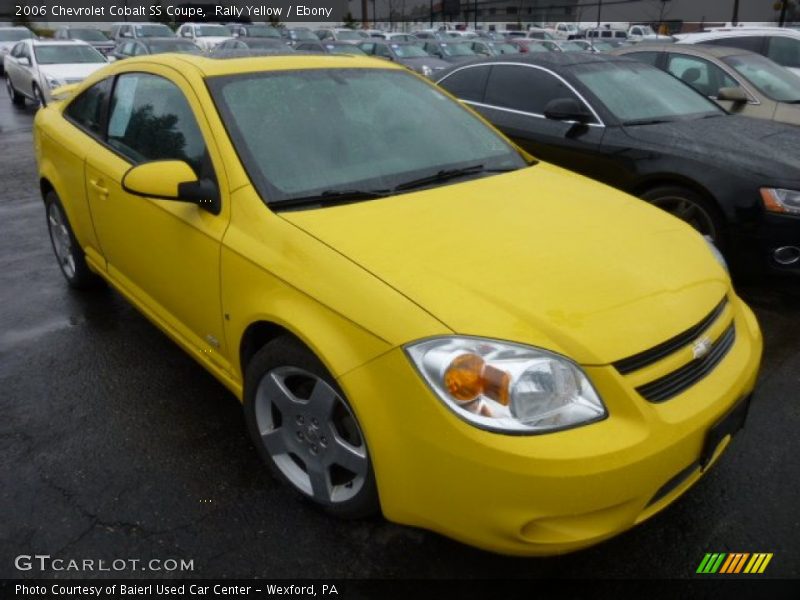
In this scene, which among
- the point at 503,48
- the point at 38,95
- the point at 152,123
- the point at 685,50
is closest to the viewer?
the point at 152,123

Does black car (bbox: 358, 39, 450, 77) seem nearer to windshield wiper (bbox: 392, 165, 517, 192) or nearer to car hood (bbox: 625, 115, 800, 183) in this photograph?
car hood (bbox: 625, 115, 800, 183)

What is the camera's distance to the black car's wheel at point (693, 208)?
4.25 metres

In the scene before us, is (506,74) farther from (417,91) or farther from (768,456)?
(768,456)

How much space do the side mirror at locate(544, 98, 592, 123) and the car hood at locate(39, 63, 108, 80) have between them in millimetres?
10243

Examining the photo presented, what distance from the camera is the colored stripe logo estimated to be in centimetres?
220

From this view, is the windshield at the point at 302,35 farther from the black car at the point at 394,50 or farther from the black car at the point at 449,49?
the black car at the point at 394,50

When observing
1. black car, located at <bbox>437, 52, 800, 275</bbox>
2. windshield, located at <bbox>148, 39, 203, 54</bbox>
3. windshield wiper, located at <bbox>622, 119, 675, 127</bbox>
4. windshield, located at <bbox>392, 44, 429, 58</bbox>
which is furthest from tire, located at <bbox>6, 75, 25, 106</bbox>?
windshield wiper, located at <bbox>622, 119, 675, 127</bbox>

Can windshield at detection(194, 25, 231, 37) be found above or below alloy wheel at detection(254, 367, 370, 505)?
above

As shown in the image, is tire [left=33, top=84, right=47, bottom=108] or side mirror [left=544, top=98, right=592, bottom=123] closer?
side mirror [left=544, top=98, right=592, bottom=123]

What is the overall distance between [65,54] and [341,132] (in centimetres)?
1304

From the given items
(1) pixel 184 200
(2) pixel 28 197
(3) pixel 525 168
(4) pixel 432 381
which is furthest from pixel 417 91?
(2) pixel 28 197

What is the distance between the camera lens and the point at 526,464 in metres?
1.76

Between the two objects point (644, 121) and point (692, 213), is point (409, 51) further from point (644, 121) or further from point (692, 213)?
point (692, 213)

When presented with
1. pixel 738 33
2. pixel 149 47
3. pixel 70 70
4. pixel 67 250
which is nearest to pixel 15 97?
pixel 149 47
